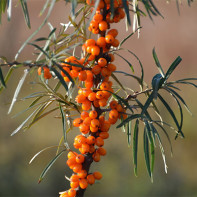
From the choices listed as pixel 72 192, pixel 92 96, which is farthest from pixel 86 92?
pixel 72 192

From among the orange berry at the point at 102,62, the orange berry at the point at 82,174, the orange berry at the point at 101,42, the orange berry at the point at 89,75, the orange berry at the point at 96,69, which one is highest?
the orange berry at the point at 101,42

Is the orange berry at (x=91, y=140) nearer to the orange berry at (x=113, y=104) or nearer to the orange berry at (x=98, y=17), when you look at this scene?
the orange berry at (x=113, y=104)

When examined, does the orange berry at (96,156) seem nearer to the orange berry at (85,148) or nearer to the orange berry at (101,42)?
the orange berry at (85,148)

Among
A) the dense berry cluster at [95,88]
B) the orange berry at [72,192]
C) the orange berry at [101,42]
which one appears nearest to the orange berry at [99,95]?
the dense berry cluster at [95,88]

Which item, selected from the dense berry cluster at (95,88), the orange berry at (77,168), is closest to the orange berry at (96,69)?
the dense berry cluster at (95,88)

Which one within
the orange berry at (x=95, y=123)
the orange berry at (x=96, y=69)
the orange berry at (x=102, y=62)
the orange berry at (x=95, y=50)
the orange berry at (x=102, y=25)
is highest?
the orange berry at (x=102, y=25)

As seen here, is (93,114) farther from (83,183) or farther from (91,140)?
(83,183)

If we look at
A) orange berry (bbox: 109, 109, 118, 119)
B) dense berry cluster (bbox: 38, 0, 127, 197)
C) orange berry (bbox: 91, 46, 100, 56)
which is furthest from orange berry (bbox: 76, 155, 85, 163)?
orange berry (bbox: 91, 46, 100, 56)

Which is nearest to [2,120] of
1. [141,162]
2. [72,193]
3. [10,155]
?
[10,155]

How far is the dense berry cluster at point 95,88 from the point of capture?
728 millimetres

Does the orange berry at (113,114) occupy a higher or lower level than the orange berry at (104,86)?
lower

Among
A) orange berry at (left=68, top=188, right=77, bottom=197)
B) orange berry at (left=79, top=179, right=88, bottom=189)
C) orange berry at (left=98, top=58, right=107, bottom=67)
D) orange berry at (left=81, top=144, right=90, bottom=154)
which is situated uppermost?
orange berry at (left=98, top=58, right=107, bottom=67)

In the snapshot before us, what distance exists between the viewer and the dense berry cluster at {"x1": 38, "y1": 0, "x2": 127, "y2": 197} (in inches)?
28.6

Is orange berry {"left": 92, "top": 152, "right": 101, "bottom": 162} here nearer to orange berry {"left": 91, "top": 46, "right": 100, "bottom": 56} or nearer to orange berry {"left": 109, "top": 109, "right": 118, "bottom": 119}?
orange berry {"left": 109, "top": 109, "right": 118, "bottom": 119}
